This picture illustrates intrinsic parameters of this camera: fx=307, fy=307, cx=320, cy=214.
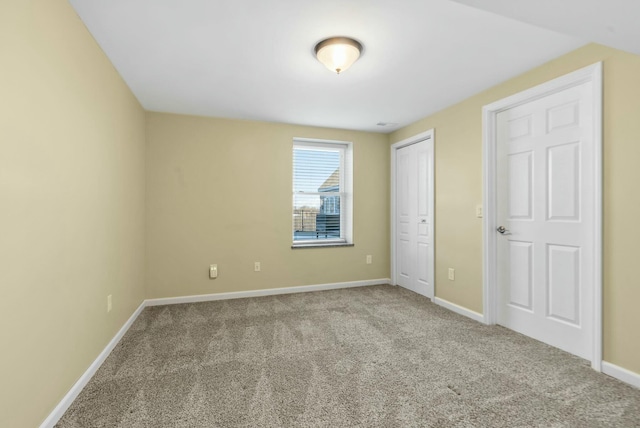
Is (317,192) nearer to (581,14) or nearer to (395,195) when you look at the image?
(395,195)

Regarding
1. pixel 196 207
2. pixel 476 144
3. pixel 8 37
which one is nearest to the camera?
pixel 8 37

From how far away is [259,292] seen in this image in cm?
406

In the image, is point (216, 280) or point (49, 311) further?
point (216, 280)

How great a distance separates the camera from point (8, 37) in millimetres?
1269

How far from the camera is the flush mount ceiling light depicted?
2084 millimetres

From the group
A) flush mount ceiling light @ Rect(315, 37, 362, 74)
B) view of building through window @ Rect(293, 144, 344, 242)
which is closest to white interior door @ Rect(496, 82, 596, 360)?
flush mount ceiling light @ Rect(315, 37, 362, 74)

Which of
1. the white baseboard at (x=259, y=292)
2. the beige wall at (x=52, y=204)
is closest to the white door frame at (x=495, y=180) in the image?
the white baseboard at (x=259, y=292)

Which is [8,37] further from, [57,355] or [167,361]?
[167,361]

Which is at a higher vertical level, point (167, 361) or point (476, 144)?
point (476, 144)

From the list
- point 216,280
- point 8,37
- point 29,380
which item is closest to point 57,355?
point 29,380

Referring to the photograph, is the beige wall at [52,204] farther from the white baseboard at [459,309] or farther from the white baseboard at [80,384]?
the white baseboard at [459,309]

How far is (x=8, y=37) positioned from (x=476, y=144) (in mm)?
3434

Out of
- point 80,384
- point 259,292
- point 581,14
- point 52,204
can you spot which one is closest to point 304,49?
point 581,14

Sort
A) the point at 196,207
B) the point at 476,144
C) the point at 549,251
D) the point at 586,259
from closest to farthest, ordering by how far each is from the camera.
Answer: the point at 586,259 → the point at 549,251 → the point at 476,144 → the point at 196,207
